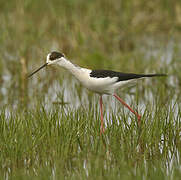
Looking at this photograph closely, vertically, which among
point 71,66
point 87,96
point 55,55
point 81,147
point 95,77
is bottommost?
point 81,147

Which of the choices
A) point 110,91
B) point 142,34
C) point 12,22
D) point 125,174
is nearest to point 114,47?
point 142,34

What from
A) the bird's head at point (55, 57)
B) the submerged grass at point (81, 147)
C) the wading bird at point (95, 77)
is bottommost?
the submerged grass at point (81, 147)

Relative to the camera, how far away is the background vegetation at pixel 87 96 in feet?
12.9

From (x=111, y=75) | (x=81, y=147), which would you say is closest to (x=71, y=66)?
(x=111, y=75)

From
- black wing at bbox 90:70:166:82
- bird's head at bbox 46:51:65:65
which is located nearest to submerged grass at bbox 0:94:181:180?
black wing at bbox 90:70:166:82

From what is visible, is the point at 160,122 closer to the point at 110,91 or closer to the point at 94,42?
the point at 110,91

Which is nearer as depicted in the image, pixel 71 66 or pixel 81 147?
pixel 81 147

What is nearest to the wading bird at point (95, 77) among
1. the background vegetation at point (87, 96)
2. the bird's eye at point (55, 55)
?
the bird's eye at point (55, 55)

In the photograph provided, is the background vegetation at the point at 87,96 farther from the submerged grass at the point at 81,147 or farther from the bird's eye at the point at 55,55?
the bird's eye at the point at 55,55

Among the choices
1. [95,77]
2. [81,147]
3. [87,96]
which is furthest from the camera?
[87,96]

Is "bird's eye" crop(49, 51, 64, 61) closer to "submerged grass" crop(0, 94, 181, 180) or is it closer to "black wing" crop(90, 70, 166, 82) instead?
"black wing" crop(90, 70, 166, 82)

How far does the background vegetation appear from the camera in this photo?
3.93 m

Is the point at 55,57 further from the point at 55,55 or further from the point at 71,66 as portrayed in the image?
the point at 71,66

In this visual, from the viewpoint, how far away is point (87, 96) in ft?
21.0
